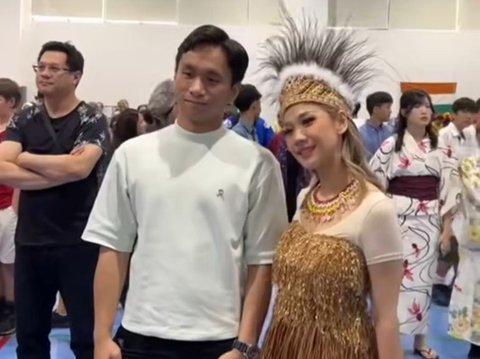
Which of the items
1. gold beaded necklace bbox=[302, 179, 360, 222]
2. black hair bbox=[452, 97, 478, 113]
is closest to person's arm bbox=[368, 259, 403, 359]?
gold beaded necklace bbox=[302, 179, 360, 222]

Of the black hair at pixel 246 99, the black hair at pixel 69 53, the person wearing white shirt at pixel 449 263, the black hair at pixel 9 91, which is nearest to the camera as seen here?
the black hair at pixel 69 53

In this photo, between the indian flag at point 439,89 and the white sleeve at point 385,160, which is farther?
the indian flag at point 439,89

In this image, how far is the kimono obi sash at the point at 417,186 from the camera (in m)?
4.23

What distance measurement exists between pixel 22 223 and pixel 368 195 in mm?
1523

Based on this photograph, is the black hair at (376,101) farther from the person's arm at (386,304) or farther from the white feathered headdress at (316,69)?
the person's arm at (386,304)

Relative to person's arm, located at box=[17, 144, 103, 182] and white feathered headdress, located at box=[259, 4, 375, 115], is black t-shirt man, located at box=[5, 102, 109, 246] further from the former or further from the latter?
white feathered headdress, located at box=[259, 4, 375, 115]

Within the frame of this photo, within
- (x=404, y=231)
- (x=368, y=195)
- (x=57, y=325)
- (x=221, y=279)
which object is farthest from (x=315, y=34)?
(x=57, y=325)

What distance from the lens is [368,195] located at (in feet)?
6.05

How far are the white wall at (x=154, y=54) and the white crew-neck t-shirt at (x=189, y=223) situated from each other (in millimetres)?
7191

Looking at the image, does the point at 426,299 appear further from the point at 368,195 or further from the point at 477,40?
the point at 477,40

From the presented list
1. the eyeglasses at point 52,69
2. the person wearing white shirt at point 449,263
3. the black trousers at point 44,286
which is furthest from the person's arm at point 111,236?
the person wearing white shirt at point 449,263

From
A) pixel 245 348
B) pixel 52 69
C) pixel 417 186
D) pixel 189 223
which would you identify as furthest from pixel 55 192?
pixel 417 186

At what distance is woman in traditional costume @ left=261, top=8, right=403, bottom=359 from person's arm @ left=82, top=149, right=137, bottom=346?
38 centimetres

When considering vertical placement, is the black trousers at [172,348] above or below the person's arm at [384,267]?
below
